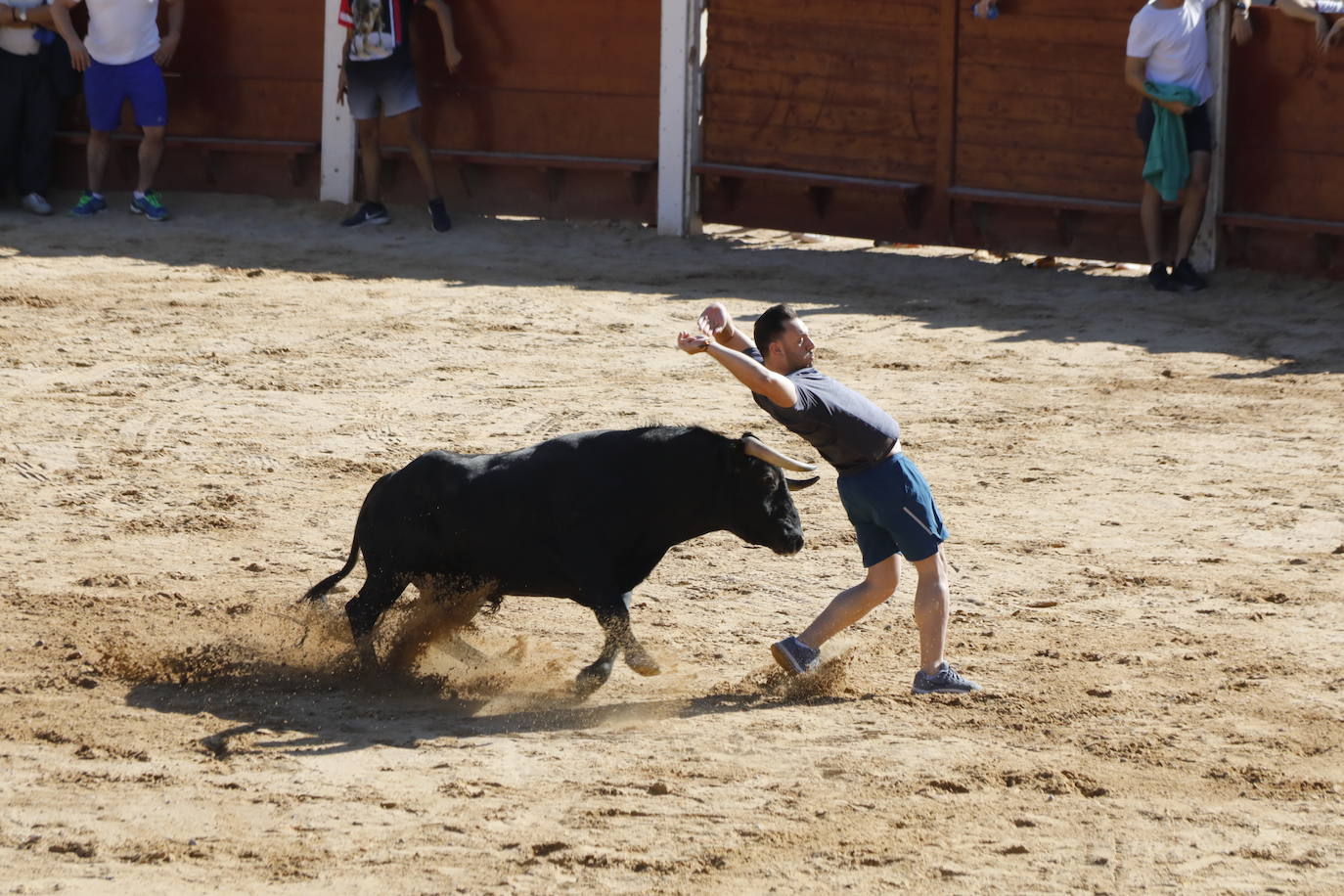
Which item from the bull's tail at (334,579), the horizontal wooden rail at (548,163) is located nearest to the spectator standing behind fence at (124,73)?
the horizontal wooden rail at (548,163)

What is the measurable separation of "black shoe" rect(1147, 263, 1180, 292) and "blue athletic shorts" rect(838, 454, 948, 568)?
6126 millimetres

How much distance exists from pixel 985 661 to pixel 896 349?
13.6 feet

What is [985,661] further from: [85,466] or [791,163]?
[791,163]

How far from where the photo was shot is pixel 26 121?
12.8 m

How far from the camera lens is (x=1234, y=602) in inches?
225

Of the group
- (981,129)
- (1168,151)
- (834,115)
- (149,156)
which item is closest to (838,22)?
(834,115)

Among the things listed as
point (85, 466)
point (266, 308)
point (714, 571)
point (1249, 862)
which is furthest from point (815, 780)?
point (266, 308)

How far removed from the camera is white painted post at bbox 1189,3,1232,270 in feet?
34.5

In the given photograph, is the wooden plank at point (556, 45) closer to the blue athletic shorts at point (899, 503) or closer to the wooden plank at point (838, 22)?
the wooden plank at point (838, 22)

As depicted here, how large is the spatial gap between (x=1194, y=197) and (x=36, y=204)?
7.66 m

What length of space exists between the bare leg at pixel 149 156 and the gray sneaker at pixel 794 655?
Answer: 8.92 metres

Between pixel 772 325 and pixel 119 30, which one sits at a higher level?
pixel 119 30

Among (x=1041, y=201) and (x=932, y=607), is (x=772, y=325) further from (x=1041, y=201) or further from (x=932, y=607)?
(x=1041, y=201)

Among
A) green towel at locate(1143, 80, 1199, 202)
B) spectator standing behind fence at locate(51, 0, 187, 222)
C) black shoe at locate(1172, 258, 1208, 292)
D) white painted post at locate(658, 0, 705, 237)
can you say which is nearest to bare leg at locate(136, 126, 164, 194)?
spectator standing behind fence at locate(51, 0, 187, 222)
